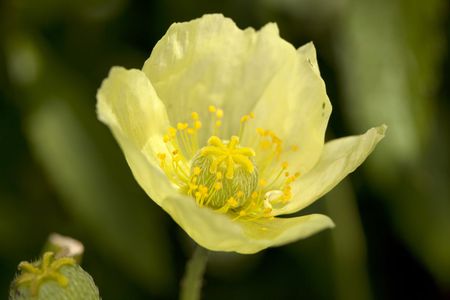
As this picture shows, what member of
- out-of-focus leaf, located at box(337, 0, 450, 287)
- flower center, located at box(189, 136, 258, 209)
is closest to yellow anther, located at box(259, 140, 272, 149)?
flower center, located at box(189, 136, 258, 209)

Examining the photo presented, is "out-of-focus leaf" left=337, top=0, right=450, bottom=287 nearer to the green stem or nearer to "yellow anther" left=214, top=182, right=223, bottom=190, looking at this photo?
"yellow anther" left=214, top=182, right=223, bottom=190

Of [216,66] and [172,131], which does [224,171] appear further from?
[216,66]

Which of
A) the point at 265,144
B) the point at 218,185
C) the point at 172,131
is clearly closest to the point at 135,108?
the point at 172,131

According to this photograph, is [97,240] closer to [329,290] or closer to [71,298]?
[329,290]

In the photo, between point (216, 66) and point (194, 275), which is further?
point (216, 66)

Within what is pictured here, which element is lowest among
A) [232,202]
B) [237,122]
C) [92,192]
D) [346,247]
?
[346,247]

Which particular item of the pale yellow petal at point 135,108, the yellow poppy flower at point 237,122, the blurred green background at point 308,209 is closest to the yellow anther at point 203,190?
the yellow poppy flower at point 237,122

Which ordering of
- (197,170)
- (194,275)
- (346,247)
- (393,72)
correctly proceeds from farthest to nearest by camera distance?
1. (346,247)
2. (393,72)
3. (197,170)
4. (194,275)

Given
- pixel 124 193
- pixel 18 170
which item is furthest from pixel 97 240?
pixel 18 170
